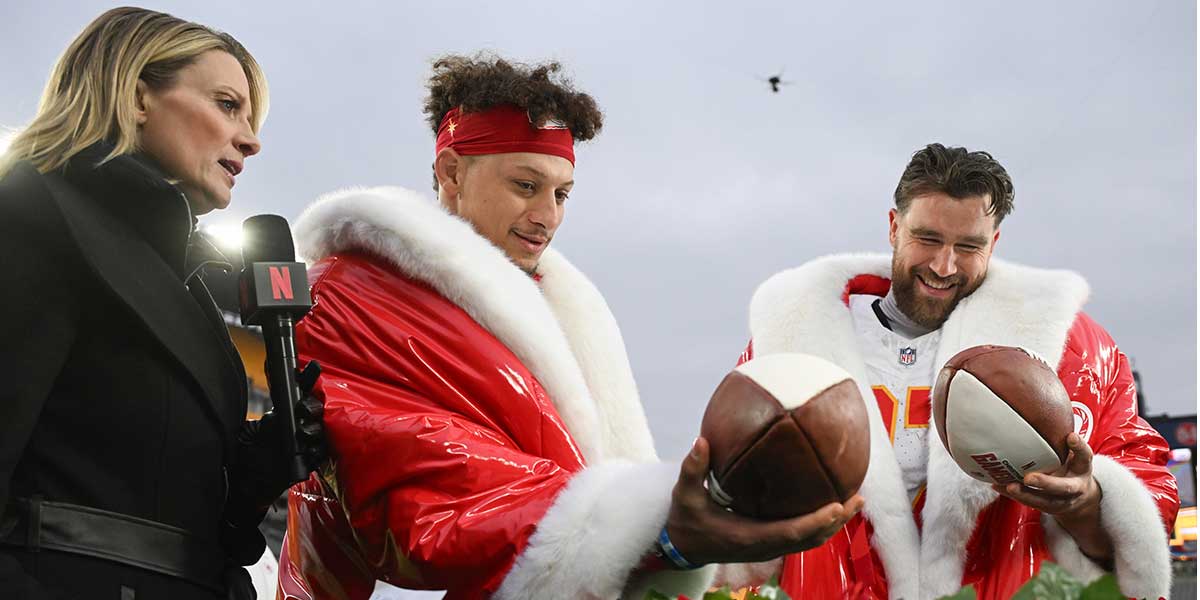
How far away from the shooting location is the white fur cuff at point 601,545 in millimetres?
2109

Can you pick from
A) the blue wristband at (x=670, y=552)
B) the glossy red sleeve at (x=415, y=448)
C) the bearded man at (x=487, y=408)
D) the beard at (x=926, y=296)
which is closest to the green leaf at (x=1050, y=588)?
the bearded man at (x=487, y=408)

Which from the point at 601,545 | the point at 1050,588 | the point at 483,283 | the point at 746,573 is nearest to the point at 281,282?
the point at 483,283

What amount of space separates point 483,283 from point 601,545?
0.71 metres

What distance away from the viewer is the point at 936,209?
3.57 meters

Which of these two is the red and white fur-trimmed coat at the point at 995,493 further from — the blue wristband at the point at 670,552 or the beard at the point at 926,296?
the blue wristband at the point at 670,552

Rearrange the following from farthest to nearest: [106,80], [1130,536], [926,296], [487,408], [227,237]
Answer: [227,237] → [926,296] → [1130,536] → [487,408] → [106,80]

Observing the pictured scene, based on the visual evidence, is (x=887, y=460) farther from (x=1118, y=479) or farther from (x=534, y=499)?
(x=534, y=499)

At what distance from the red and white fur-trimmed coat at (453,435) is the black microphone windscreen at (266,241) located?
0.74 ft

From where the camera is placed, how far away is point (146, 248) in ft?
7.13

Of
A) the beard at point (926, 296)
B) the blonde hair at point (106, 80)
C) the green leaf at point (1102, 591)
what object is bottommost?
the beard at point (926, 296)

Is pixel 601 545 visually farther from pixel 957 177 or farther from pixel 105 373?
pixel 957 177

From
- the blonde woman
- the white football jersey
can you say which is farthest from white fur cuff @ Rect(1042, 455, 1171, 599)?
the blonde woman

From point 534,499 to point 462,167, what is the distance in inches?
47.0

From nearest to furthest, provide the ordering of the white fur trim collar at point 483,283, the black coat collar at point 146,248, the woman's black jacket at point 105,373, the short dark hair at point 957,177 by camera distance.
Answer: the woman's black jacket at point 105,373
the black coat collar at point 146,248
the white fur trim collar at point 483,283
the short dark hair at point 957,177
